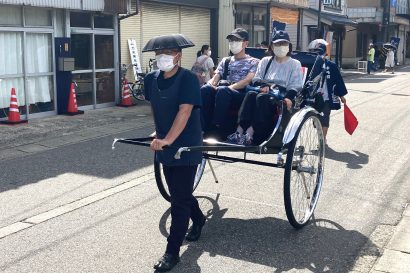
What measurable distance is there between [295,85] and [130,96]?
10431 mm

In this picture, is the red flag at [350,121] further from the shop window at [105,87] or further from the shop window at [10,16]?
the shop window at [105,87]

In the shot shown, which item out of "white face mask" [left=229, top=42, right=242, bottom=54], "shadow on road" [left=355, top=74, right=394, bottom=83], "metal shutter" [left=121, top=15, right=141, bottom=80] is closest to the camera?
"white face mask" [left=229, top=42, right=242, bottom=54]

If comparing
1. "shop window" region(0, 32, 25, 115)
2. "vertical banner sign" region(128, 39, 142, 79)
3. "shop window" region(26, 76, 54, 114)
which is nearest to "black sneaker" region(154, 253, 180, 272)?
"shop window" region(0, 32, 25, 115)

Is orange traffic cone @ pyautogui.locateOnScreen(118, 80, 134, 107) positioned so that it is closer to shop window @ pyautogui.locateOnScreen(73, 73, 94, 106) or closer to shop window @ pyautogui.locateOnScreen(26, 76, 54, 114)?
shop window @ pyautogui.locateOnScreen(73, 73, 94, 106)

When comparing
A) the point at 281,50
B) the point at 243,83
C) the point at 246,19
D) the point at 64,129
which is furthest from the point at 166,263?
the point at 246,19

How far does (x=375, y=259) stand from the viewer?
4578 mm

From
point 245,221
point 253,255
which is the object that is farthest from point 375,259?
point 245,221

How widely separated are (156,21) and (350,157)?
33.8ft

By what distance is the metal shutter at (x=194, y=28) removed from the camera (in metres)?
18.7

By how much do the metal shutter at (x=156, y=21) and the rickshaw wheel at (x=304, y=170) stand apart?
11.8 m

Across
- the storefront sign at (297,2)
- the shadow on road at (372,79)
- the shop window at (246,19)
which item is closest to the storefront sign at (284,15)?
the storefront sign at (297,2)

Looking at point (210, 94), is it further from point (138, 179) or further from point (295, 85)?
point (138, 179)

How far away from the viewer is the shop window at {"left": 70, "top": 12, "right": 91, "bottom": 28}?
1338cm

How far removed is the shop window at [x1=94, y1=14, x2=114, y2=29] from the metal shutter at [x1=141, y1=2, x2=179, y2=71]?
2193mm
